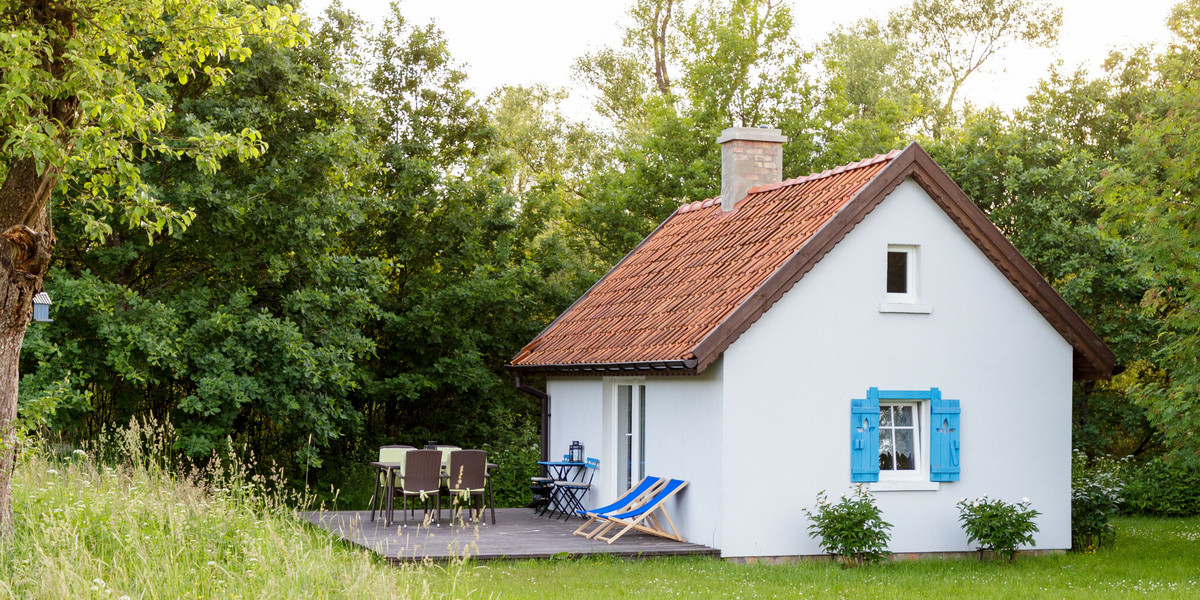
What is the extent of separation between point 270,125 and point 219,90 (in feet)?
3.61

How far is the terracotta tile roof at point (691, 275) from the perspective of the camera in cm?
1419

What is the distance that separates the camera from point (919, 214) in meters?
14.4

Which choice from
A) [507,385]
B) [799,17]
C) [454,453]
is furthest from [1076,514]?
[799,17]

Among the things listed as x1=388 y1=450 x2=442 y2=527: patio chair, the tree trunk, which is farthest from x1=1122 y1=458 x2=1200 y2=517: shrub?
the tree trunk

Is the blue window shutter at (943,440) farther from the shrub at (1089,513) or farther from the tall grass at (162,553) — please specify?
the tall grass at (162,553)

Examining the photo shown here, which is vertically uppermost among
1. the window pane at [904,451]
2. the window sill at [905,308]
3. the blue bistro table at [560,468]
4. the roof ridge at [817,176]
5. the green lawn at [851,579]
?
the roof ridge at [817,176]

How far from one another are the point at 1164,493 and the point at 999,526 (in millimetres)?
8380

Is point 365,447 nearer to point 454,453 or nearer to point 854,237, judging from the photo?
point 454,453

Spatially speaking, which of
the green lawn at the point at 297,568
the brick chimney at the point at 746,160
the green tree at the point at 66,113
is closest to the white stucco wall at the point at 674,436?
the green lawn at the point at 297,568

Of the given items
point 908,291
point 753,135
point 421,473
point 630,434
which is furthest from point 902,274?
point 421,473

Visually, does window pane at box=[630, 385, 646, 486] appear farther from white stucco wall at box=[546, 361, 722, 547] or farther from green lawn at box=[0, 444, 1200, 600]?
green lawn at box=[0, 444, 1200, 600]

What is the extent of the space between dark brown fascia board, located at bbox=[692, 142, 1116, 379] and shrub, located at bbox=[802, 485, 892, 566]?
7.34 ft

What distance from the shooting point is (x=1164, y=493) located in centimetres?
2023

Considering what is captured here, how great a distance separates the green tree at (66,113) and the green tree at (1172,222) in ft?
31.2
